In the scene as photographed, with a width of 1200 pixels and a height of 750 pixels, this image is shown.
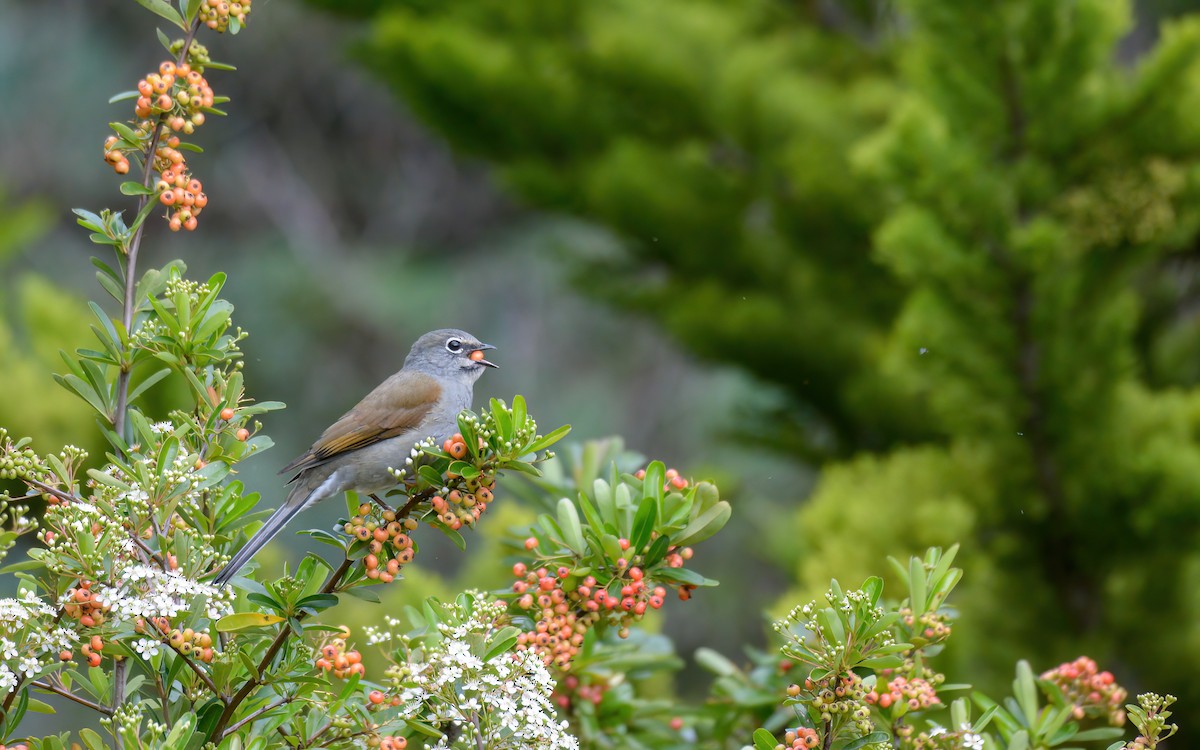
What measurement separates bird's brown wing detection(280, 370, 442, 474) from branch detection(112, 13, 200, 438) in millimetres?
814

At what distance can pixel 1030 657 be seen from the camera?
14.2 feet

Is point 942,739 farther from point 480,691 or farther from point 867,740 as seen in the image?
point 480,691

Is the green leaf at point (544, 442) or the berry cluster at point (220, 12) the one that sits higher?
the berry cluster at point (220, 12)

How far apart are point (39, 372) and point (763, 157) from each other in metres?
3.58

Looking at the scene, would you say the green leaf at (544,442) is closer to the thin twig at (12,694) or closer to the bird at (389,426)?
the thin twig at (12,694)

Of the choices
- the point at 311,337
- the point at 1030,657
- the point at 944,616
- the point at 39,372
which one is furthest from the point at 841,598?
the point at 311,337

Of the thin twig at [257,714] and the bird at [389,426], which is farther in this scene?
the bird at [389,426]

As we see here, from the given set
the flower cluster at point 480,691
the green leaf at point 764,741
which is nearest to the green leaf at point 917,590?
the green leaf at point 764,741

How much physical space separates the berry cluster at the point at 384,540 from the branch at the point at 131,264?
1.32 feet

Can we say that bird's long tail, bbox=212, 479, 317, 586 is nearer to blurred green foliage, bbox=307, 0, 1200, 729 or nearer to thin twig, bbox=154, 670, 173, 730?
thin twig, bbox=154, 670, 173, 730

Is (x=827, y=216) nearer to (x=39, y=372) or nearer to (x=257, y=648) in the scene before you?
(x=39, y=372)

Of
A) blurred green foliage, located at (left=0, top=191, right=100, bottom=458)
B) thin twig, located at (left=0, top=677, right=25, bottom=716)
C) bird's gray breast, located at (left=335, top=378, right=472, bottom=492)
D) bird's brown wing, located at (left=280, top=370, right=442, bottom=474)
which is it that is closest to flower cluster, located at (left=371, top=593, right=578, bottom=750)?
thin twig, located at (left=0, top=677, right=25, bottom=716)

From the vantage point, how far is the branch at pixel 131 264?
1.91m

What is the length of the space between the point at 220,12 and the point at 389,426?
1.25 metres
